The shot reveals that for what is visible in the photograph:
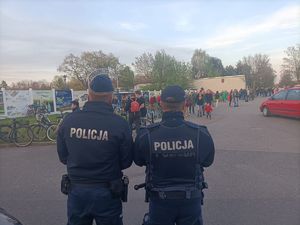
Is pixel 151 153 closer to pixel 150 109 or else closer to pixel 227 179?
pixel 227 179

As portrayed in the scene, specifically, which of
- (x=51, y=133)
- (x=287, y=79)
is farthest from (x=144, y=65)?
(x=51, y=133)

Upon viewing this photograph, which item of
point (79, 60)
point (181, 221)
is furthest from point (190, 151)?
point (79, 60)

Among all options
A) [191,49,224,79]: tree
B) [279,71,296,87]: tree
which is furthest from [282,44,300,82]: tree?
Answer: [191,49,224,79]: tree

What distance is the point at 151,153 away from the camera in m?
2.60

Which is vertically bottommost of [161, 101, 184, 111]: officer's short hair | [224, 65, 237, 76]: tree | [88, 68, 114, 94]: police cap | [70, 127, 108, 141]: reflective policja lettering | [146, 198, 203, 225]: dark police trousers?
[146, 198, 203, 225]: dark police trousers

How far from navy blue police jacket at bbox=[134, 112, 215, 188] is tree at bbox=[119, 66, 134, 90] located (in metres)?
64.6

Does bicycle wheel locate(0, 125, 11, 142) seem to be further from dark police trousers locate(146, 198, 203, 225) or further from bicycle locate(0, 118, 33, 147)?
dark police trousers locate(146, 198, 203, 225)

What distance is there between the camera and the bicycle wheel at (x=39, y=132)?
38.6 ft

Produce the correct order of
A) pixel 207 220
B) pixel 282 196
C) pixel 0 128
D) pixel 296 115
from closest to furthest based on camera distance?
pixel 207 220, pixel 282 196, pixel 0 128, pixel 296 115

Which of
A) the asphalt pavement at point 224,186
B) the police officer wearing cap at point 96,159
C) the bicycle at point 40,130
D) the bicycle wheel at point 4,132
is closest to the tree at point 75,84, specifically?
the bicycle at point 40,130

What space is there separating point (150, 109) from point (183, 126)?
1561cm

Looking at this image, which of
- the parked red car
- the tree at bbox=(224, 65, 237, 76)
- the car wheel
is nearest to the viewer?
the parked red car

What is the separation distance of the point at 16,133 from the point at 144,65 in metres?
55.0

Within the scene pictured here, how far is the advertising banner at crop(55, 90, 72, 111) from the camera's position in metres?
23.1
